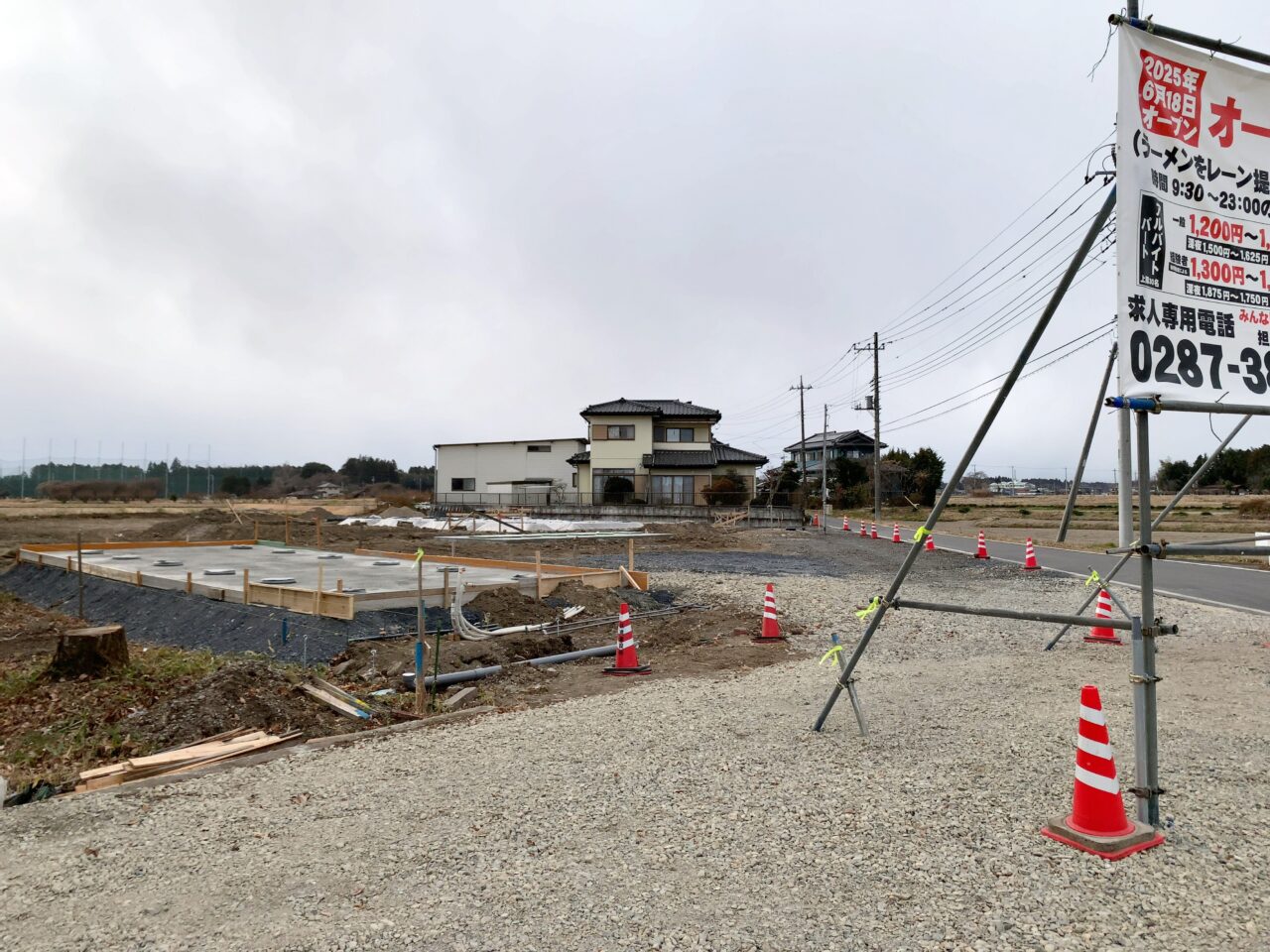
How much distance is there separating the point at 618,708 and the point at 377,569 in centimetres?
988

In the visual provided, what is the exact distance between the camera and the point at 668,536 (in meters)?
28.3

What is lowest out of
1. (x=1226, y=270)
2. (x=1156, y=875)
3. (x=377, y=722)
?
(x=377, y=722)

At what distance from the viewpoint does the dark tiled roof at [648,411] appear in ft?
146

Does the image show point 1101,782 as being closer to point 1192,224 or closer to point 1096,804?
point 1096,804

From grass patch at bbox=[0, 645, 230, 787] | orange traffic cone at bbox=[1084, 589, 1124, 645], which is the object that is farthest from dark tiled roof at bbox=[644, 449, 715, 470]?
grass patch at bbox=[0, 645, 230, 787]

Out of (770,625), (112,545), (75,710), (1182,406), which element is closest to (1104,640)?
(770,625)

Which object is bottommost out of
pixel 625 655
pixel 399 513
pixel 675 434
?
pixel 625 655

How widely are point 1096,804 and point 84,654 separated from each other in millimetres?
9185

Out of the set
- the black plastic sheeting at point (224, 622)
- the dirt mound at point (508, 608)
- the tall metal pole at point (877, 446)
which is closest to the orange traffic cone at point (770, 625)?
the dirt mound at point (508, 608)

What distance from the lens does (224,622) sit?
10.9m

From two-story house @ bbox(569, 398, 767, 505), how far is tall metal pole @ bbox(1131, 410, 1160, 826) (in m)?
39.0

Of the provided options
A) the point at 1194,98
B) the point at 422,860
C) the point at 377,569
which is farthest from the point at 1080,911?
the point at 377,569

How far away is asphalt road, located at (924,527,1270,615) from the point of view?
41.3 feet

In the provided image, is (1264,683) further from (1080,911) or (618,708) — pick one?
(618,708)
